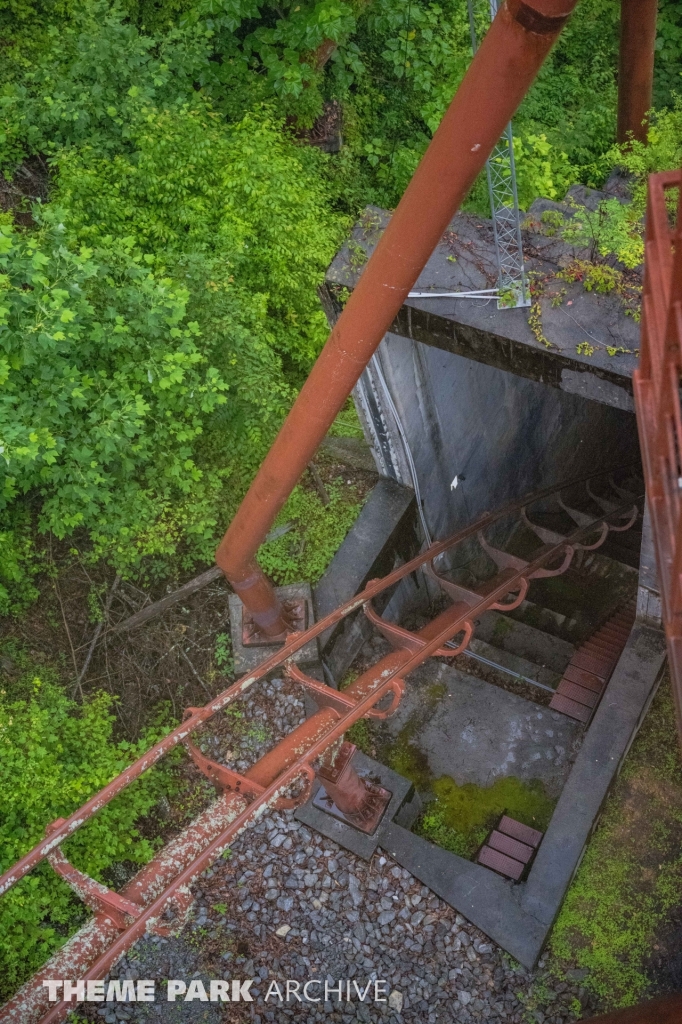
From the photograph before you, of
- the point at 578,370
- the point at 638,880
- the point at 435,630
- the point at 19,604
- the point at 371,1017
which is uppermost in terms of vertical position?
the point at 578,370

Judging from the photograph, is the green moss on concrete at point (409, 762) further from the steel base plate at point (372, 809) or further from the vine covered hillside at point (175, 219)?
the vine covered hillside at point (175, 219)

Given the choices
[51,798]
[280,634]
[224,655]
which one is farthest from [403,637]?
[51,798]

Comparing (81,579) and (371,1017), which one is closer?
(371,1017)

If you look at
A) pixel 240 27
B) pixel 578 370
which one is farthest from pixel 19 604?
pixel 240 27

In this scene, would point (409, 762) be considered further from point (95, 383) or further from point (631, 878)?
point (95, 383)

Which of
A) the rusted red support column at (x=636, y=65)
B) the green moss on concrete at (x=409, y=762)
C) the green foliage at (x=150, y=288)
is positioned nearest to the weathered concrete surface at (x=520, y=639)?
the green moss on concrete at (x=409, y=762)

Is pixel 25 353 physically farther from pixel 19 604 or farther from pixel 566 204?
pixel 566 204
